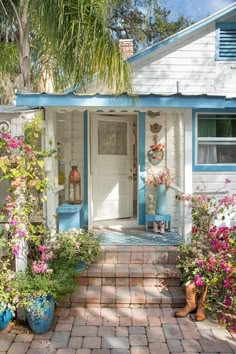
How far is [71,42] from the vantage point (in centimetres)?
482

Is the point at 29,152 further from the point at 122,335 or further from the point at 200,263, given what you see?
the point at 200,263

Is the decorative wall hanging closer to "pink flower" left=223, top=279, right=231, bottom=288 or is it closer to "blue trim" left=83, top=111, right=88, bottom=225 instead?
"blue trim" left=83, top=111, right=88, bottom=225

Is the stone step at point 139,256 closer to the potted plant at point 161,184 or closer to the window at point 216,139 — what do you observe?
the potted plant at point 161,184

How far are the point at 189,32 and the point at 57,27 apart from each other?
9.49 ft

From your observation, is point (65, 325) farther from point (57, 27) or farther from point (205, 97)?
point (57, 27)

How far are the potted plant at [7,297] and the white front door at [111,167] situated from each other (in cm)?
284

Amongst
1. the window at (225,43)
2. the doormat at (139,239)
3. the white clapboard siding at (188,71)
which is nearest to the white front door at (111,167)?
the doormat at (139,239)

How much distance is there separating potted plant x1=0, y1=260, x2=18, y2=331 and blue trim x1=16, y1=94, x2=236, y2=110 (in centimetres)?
209

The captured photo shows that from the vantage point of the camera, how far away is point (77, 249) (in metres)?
4.42

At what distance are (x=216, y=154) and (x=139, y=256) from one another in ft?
8.06

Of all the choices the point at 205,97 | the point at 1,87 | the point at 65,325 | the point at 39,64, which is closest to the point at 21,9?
the point at 39,64

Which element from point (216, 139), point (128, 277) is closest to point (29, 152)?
point (128, 277)

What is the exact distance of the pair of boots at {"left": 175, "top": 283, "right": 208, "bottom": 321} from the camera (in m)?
3.91

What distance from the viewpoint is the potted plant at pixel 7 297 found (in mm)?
3559
